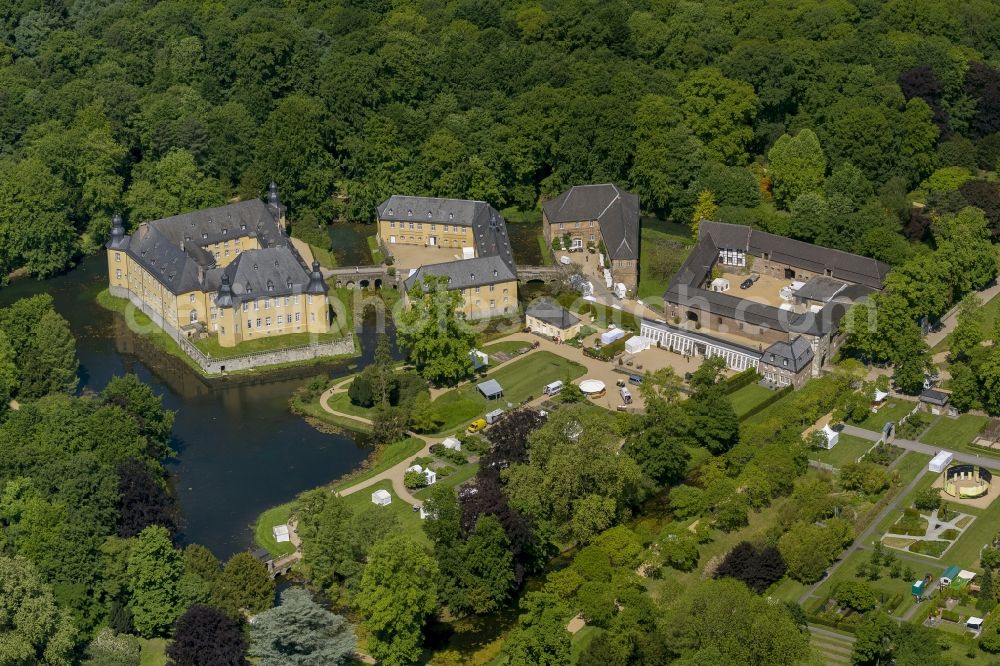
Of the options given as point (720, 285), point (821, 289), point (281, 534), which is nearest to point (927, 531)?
point (821, 289)

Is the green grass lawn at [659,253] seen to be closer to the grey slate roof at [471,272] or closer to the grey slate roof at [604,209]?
the grey slate roof at [604,209]

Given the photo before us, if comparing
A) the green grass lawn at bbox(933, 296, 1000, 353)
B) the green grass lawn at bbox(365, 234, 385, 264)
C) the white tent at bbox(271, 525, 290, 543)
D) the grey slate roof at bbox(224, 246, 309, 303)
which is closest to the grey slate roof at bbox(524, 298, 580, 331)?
the grey slate roof at bbox(224, 246, 309, 303)

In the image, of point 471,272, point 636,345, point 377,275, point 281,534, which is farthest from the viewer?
point 377,275

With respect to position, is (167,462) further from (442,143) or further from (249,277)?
(442,143)

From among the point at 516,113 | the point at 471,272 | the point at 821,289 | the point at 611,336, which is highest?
the point at 516,113

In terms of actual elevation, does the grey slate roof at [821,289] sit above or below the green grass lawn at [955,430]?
above

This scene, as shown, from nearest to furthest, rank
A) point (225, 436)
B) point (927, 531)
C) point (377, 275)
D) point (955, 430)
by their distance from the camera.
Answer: point (927, 531)
point (955, 430)
point (225, 436)
point (377, 275)

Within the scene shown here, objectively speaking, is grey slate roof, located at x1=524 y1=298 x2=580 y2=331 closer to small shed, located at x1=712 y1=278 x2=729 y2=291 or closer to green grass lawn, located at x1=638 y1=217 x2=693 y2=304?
green grass lawn, located at x1=638 y1=217 x2=693 y2=304

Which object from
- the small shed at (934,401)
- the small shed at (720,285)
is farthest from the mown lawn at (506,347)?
the small shed at (934,401)

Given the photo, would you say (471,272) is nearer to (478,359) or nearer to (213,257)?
(478,359)
